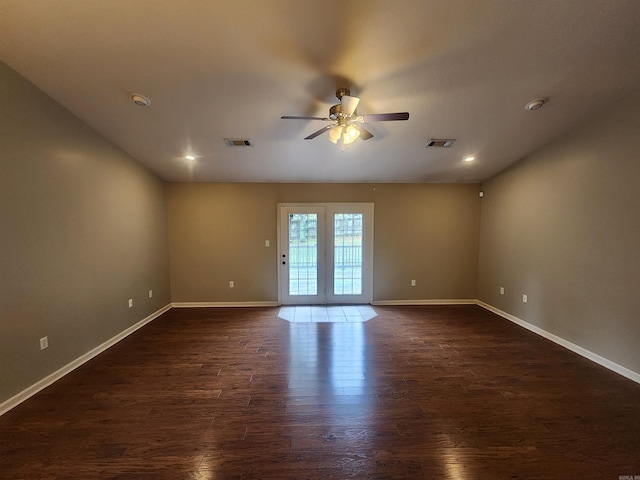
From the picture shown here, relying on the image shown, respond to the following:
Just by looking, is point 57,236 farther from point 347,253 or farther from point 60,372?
point 347,253

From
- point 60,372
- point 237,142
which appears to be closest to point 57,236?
point 60,372

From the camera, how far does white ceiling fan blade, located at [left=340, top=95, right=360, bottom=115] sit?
2.26 m

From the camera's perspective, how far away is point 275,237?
517 cm

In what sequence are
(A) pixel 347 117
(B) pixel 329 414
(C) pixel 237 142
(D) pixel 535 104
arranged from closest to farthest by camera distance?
1. (B) pixel 329 414
2. (A) pixel 347 117
3. (D) pixel 535 104
4. (C) pixel 237 142

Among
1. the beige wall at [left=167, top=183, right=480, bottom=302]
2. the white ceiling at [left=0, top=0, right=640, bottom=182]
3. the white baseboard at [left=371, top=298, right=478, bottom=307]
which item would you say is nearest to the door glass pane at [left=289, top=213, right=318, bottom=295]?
the beige wall at [left=167, top=183, right=480, bottom=302]

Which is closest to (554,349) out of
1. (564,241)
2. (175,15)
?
(564,241)

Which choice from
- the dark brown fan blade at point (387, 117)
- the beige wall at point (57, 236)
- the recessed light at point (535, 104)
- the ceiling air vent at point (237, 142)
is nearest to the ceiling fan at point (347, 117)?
the dark brown fan blade at point (387, 117)

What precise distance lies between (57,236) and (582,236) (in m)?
5.88

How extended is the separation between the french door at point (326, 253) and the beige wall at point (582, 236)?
244 centimetres

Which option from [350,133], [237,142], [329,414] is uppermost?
[237,142]

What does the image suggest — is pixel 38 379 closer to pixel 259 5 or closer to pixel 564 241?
pixel 259 5

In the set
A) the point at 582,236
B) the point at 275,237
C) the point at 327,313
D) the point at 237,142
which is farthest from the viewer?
the point at 275,237

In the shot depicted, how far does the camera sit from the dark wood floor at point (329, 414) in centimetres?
170

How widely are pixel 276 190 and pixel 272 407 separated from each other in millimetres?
3759
